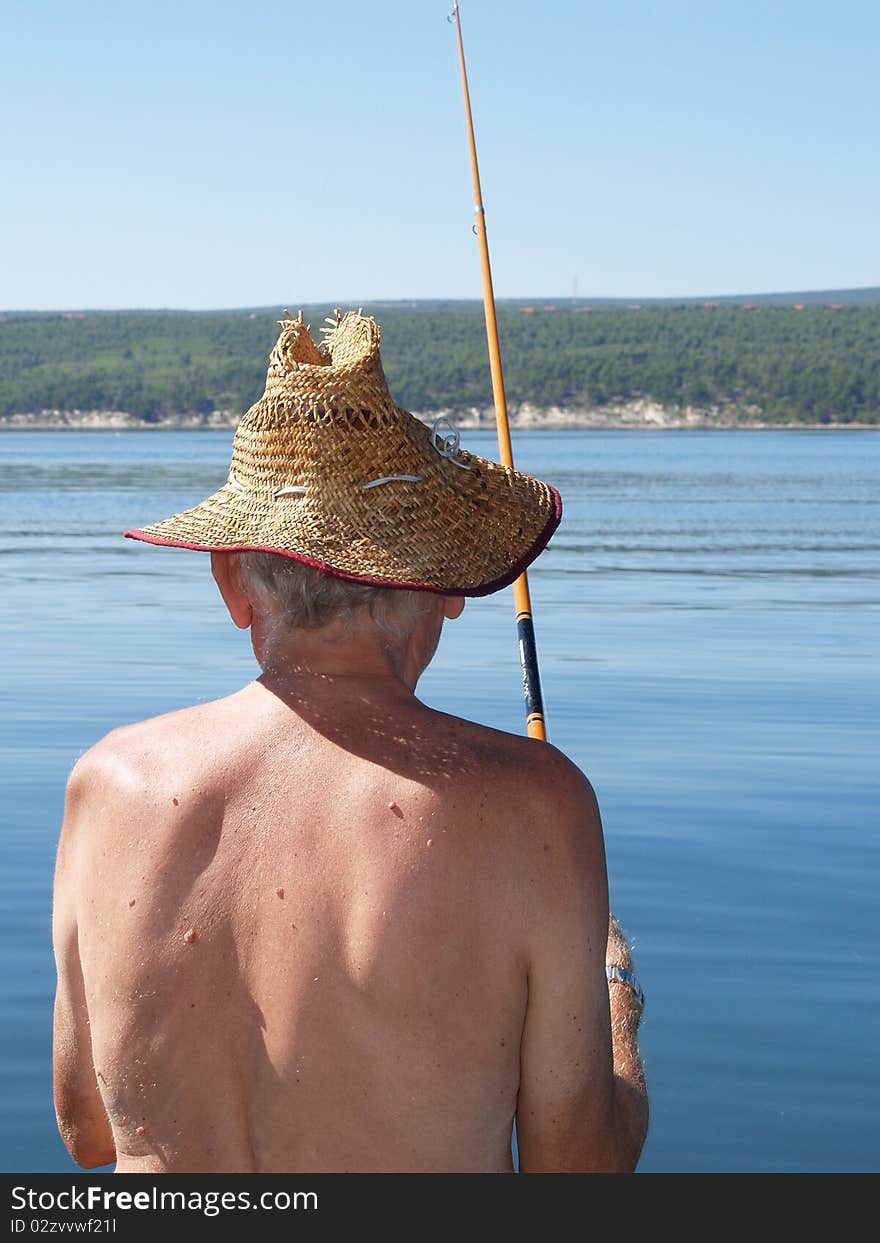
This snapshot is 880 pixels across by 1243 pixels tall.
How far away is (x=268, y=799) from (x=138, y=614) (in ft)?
40.1

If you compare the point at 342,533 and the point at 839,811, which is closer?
the point at 342,533

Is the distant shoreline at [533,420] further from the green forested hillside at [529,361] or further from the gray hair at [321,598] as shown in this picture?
the gray hair at [321,598]

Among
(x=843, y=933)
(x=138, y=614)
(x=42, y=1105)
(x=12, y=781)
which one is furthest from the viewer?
(x=138, y=614)

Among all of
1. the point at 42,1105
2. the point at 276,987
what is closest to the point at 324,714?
the point at 276,987

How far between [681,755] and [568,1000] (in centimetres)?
632

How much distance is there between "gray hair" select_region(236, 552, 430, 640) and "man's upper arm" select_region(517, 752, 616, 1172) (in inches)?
9.6

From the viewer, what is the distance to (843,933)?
561 centimetres

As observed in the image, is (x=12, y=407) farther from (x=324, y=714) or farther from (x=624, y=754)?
(x=324, y=714)

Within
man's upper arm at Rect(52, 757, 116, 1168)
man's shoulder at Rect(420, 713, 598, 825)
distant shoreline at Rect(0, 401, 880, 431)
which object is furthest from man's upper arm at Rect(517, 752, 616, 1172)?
distant shoreline at Rect(0, 401, 880, 431)

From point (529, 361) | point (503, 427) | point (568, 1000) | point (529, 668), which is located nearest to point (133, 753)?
point (568, 1000)

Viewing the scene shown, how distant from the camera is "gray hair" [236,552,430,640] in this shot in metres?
2.00

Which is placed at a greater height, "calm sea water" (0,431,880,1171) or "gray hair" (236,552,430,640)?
"gray hair" (236,552,430,640)

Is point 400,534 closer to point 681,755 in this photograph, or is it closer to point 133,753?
point 133,753

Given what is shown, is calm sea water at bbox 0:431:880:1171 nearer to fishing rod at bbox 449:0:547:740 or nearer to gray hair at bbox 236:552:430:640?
fishing rod at bbox 449:0:547:740
